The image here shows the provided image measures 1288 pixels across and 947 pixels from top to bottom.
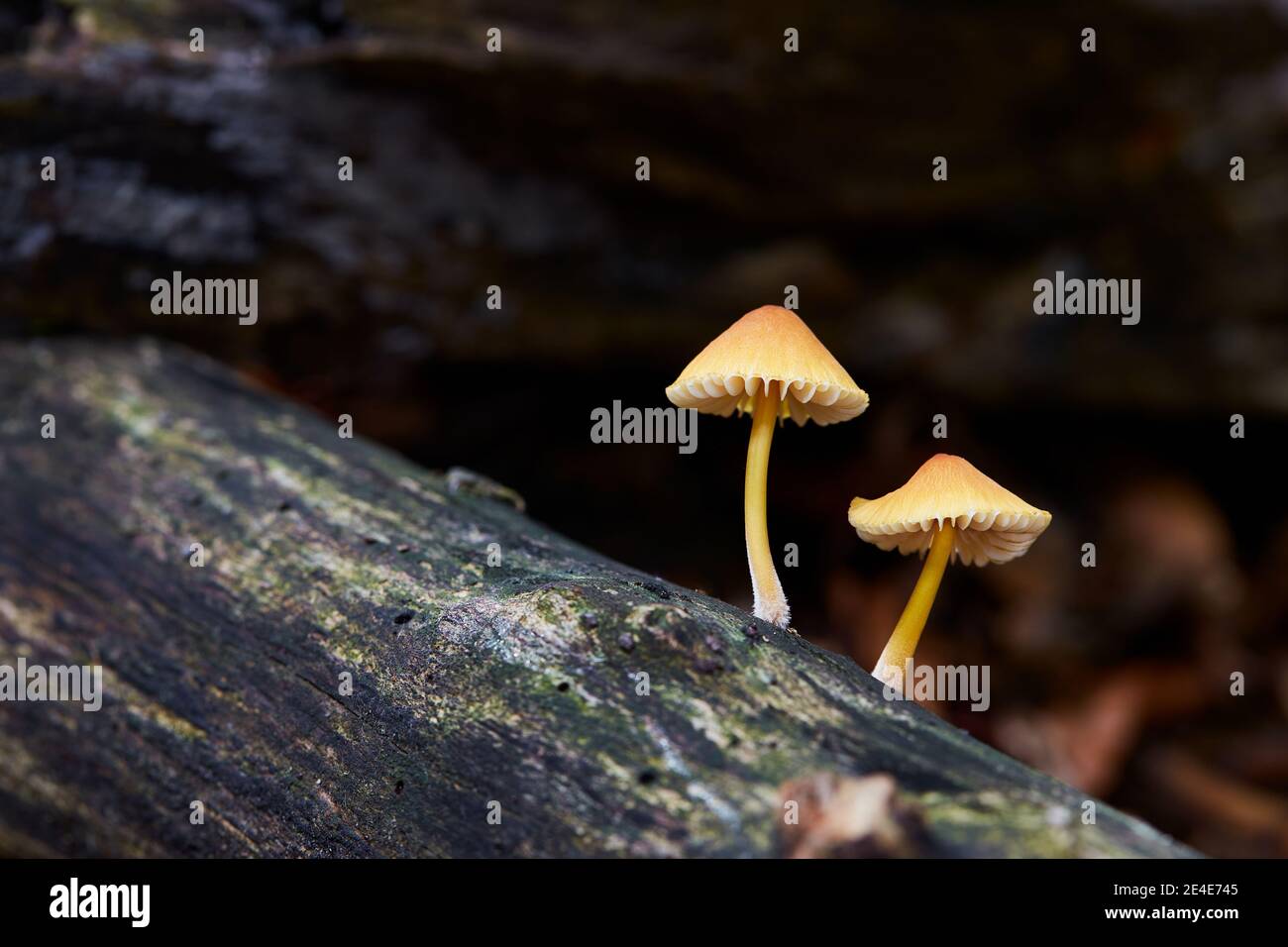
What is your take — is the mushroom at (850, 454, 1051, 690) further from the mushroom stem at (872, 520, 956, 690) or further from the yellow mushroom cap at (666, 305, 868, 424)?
the yellow mushroom cap at (666, 305, 868, 424)

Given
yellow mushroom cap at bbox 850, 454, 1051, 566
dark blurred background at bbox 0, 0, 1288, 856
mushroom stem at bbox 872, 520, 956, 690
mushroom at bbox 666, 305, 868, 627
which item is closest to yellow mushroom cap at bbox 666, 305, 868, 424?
mushroom at bbox 666, 305, 868, 627

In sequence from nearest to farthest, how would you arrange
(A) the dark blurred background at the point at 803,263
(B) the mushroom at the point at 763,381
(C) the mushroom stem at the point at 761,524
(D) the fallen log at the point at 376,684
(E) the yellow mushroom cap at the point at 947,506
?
(D) the fallen log at the point at 376,684
(E) the yellow mushroom cap at the point at 947,506
(B) the mushroom at the point at 763,381
(C) the mushroom stem at the point at 761,524
(A) the dark blurred background at the point at 803,263

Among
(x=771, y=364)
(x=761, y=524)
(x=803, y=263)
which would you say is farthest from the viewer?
(x=803, y=263)

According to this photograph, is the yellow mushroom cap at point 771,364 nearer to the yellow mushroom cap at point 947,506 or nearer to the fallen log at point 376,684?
the yellow mushroom cap at point 947,506

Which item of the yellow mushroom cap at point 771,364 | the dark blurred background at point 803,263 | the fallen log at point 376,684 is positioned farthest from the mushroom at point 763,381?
the dark blurred background at point 803,263

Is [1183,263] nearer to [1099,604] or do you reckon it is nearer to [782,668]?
[1099,604]

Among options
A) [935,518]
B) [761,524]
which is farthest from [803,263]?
[935,518]

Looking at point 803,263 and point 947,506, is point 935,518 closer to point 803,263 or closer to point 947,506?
point 947,506
